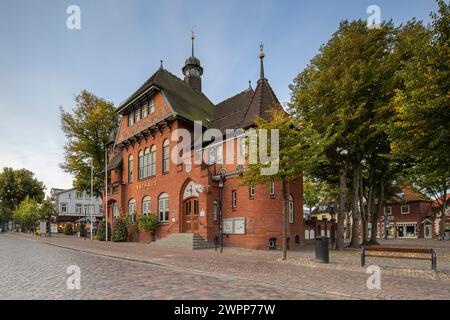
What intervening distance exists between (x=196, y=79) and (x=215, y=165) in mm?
17806

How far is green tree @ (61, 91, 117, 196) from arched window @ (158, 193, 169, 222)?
12486 millimetres

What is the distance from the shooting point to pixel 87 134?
129 feet

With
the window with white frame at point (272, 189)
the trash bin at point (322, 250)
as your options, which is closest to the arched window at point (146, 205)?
the window with white frame at point (272, 189)

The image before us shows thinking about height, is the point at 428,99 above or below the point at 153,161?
above

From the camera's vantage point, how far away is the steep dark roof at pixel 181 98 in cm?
2946

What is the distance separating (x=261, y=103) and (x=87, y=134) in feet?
74.1

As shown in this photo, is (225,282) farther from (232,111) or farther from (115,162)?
(115,162)

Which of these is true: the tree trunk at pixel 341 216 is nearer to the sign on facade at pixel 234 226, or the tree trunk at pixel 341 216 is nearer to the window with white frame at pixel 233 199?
the sign on facade at pixel 234 226

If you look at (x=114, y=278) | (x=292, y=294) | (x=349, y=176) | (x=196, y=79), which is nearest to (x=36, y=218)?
(x=196, y=79)

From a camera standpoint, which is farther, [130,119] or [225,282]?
[130,119]

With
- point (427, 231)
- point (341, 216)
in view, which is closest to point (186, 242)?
point (341, 216)

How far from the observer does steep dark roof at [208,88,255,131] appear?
91.6 feet

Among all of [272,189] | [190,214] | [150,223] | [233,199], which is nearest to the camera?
[272,189]

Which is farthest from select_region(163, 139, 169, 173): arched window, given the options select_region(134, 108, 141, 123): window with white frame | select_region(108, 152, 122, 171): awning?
select_region(108, 152, 122, 171): awning
